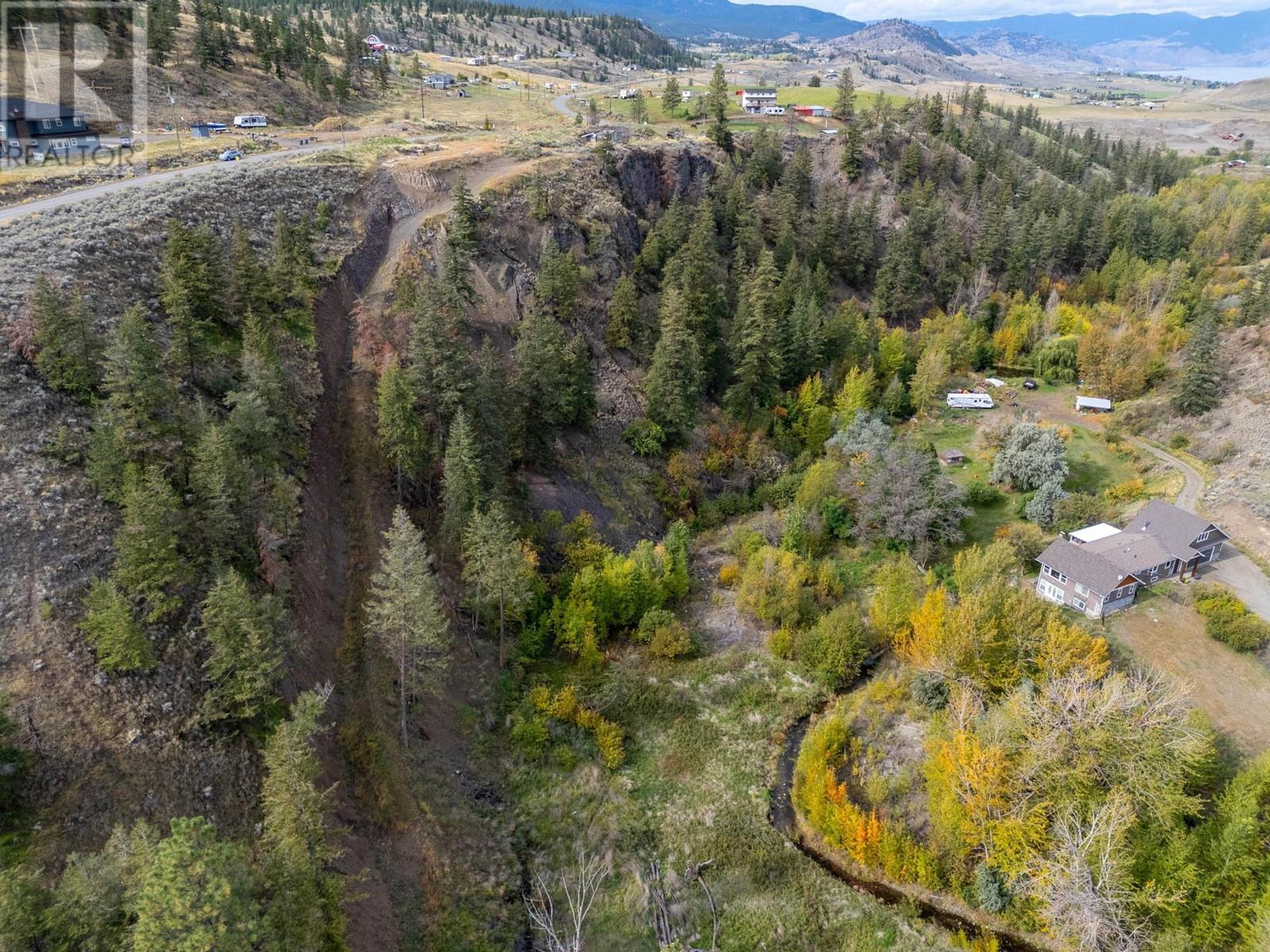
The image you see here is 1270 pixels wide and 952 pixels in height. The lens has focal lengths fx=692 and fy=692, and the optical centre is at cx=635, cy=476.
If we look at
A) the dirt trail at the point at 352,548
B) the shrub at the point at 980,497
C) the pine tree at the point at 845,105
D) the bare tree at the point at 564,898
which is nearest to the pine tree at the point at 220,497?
the dirt trail at the point at 352,548

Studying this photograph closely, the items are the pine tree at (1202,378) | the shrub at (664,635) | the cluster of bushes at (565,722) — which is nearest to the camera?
the cluster of bushes at (565,722)

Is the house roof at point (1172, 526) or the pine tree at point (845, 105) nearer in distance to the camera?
the house roof at point (1172, 526)

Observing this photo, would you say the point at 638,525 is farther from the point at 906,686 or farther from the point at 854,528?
the point at 906,686

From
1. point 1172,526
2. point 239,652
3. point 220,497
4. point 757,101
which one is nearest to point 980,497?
point 1172,526

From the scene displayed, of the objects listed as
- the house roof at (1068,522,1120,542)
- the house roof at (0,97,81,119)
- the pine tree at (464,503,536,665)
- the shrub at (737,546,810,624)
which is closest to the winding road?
the house roof at (0,97,81,119)

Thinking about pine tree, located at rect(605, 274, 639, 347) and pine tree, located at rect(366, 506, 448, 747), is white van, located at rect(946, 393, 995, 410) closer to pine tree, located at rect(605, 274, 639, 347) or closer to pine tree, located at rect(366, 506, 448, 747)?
pine tree, located at rect(605, 274, 639, 347)

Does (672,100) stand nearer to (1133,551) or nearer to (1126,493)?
(1126,493)

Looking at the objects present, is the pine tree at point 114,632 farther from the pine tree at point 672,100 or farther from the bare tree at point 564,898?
the pine tree at point 672,100
